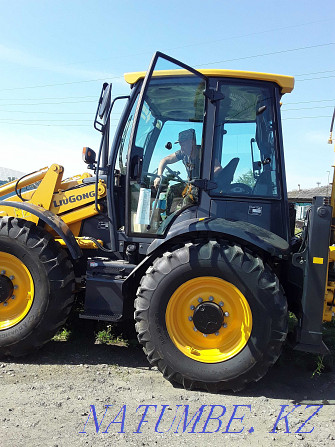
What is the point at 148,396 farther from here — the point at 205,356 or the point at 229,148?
the point at 229,148

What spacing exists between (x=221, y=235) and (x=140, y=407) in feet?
5.35

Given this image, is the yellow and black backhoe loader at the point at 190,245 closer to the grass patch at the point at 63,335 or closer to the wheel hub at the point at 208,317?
the wheel hub at the point at 208,317

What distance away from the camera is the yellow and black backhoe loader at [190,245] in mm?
3420

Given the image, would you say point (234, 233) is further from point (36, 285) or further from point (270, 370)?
point (36, 285)

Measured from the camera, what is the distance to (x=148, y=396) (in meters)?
3.28

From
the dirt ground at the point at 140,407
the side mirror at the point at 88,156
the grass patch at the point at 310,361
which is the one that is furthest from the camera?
the side mirror at the point at 88,156

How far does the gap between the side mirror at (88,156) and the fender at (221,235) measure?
4.27ft

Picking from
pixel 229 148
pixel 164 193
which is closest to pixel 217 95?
pixel 229 148

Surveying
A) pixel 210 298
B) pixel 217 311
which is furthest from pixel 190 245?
pixel 217 311

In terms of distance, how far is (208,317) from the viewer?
350cm

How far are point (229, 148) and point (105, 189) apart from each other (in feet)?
4.78

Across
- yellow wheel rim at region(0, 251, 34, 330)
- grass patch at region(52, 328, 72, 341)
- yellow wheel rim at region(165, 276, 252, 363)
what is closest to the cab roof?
yellow wheel rim at region(165, 276, 252, 363)

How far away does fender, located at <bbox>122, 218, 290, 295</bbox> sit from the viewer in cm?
344

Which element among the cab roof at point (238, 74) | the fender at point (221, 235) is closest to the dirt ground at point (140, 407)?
the fender at point (221, 235)
